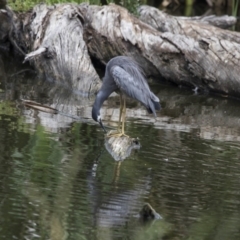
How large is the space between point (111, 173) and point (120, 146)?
0.78m

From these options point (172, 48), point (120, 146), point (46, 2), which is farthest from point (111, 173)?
point (46, 2)

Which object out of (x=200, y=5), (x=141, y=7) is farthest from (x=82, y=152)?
(x=200, y=5)

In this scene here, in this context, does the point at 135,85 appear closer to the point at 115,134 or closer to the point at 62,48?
the point at 115,134

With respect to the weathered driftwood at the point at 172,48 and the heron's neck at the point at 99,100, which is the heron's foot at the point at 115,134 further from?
the weathered driftwood at the point at 172,48

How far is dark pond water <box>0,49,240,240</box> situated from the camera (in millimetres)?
5207

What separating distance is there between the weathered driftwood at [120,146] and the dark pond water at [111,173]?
0.21 feet

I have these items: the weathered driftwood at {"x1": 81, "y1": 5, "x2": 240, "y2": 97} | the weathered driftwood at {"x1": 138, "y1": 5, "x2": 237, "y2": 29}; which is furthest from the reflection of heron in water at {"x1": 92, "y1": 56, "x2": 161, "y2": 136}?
the weathered driftwood at {"x1": 138, "y1": 5, "x2": 237, "y2": 29}

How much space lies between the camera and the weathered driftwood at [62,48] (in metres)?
10.0

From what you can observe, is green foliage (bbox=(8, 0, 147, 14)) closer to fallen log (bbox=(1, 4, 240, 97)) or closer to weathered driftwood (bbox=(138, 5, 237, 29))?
weathered driftwood (bbox=(138, 5, 237, 29))

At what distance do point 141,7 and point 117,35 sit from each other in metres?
1.61

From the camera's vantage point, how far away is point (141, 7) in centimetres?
1223

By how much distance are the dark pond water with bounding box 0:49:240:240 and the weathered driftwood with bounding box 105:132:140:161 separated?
0.06 meters

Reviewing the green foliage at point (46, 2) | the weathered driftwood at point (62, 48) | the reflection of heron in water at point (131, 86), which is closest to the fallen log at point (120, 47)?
the weathered driftwood at point (62, 48)

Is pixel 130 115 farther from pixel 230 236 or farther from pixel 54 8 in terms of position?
pixel 230 236
